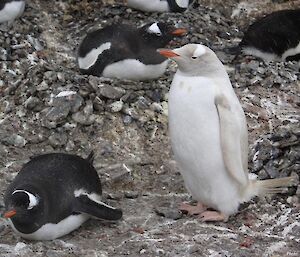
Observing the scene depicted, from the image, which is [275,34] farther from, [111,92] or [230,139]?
[230,139]

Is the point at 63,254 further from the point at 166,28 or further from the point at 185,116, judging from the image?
the point at 166,28

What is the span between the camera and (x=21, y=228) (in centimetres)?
423

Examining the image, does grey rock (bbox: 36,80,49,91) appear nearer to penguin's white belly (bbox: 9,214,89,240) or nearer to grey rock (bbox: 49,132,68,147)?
grey rock (bbox: 49,132,68,147)

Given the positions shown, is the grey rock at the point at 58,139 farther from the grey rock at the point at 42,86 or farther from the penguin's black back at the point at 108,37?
the penguin's black back at the point at 108,37

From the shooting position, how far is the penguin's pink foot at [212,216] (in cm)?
459

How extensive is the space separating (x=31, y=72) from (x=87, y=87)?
534 millimetres

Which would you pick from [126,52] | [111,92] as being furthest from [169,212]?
[126,52]

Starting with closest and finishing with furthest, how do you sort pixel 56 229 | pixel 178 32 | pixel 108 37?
pixel 56 229
pixel 108 37
pixel 178 32

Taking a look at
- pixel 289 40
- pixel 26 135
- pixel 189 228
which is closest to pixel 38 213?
pixel 189 228

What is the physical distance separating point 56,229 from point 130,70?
2136 millimetres

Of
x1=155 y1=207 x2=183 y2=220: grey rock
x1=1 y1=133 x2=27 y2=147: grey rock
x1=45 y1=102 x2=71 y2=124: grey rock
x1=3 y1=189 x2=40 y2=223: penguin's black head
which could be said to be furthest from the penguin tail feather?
x1=1 y1=133 x2=27 y2=147: grey rock

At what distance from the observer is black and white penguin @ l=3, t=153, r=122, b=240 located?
13.8 feet

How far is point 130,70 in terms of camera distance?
617 centimetres

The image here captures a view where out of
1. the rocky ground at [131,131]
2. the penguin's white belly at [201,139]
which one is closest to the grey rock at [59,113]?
the rocky ground at [131,131]
